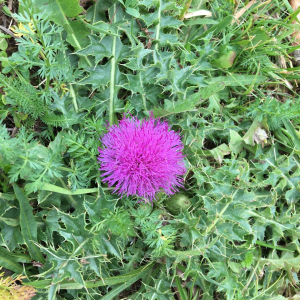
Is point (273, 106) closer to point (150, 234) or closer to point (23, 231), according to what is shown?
point (150, 234)

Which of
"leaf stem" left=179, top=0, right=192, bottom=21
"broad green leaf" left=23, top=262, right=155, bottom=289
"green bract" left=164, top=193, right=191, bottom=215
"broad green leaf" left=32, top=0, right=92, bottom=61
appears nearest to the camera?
"broad green leaf" left=23, top=262, right=155, bottom=289

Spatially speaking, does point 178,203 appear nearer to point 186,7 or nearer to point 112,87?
point 112,87

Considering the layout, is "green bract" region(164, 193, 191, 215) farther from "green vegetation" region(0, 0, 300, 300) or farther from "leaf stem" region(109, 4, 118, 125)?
"leaf stem" region(109, 4, 118, 125)

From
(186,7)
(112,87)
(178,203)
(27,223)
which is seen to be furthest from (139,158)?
(186,7)

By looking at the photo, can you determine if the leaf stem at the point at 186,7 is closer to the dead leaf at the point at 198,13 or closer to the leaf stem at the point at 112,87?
the dead leaf at the point at 198,13

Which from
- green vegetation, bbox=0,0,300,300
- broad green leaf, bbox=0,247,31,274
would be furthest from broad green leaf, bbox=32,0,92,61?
broad green leaf, bbox=0,247,31,274

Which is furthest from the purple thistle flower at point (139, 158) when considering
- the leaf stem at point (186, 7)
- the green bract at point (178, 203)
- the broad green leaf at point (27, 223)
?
the leaf stem at point (186, 7)
